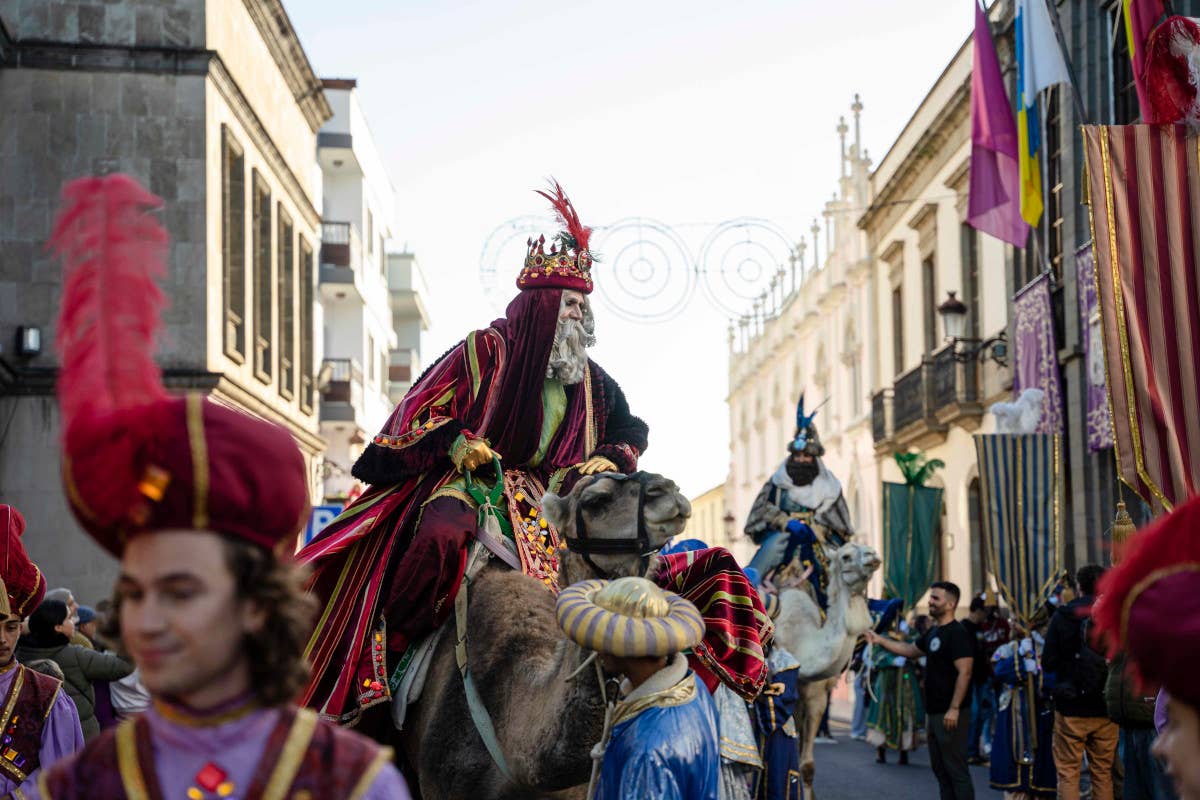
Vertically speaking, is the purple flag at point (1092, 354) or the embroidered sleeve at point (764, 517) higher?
the purple flag at point (1092, 354)

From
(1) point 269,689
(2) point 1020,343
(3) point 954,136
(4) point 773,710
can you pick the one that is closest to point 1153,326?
(4) point 773,710

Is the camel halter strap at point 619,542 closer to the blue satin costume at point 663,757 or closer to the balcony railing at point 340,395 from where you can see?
the blue satin costume at point 663,757

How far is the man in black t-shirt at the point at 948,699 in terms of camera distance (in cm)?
1280

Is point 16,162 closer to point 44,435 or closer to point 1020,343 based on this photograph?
point 44,435

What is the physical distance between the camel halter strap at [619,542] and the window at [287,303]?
27805 mm

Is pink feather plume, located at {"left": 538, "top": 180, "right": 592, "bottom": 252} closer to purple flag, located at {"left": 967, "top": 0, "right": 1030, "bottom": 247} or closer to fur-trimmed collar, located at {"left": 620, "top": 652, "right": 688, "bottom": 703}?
fur-trimmed collar, located at {"left": 620, "top": 652, "right": 688, "bottom": 703}

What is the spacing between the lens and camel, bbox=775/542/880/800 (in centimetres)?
1334

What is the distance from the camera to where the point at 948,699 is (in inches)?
516

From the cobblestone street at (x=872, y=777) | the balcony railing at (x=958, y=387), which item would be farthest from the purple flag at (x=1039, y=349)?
the balcony railing at (x=958, y=387)

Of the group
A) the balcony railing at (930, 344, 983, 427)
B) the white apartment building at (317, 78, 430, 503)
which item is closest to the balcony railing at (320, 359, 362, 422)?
the white apartment building at (317, 78, 430, 503)

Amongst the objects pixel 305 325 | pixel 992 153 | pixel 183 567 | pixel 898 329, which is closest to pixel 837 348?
pixel 898 329

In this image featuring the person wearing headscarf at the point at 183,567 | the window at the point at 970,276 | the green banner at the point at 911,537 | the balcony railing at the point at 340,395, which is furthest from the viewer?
the balcony railing at the point at 340,395

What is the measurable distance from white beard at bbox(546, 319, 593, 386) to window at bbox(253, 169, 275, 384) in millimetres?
22474

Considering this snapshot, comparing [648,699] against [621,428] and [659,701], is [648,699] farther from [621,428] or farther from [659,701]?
[621,428]
